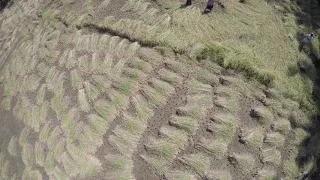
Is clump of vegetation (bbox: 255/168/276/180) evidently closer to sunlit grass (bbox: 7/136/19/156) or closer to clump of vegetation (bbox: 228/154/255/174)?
clump of vegetation (bbox: 228/154/255/174)

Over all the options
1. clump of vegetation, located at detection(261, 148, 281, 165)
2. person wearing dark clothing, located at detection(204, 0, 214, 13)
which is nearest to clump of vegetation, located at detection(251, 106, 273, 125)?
clump of vegetation, located at detection(261, 148, 281, 165)

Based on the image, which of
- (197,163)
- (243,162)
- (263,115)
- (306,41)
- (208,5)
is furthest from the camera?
(306,41)

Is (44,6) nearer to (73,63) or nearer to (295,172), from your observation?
(73,63)

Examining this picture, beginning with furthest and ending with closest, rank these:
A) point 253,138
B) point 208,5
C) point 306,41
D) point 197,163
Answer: point 306,41 → point 208,5 → point 253,138 → point 197,163

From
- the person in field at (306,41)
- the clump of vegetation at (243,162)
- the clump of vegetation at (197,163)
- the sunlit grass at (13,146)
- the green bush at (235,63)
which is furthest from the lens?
the person in field at (306,41)

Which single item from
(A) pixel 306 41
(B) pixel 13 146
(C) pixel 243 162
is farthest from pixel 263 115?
(B) pixel 13 146

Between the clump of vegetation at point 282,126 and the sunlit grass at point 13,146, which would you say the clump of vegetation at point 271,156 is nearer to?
the clump of vegetation at point 282,126

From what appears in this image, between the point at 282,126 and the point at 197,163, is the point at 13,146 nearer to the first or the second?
the point at 197,163

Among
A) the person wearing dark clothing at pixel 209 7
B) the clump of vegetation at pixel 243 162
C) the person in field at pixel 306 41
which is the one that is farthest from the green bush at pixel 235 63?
the person in field at pixel 306 41

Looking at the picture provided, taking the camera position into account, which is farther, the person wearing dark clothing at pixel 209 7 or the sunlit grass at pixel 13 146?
the person wearing dark clothing at pixel 209 7
